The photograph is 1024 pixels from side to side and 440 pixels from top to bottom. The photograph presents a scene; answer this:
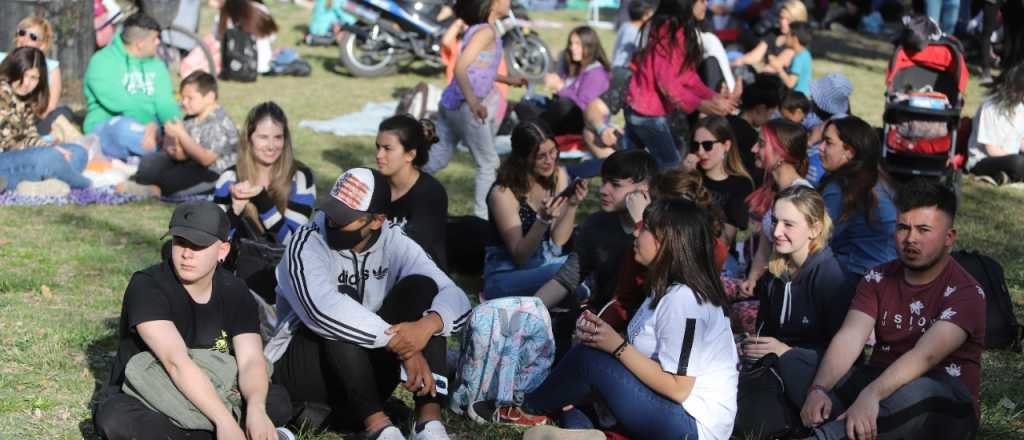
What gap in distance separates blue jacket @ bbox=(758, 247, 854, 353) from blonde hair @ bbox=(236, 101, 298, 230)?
256cm

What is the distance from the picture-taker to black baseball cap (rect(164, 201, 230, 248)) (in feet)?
14.0

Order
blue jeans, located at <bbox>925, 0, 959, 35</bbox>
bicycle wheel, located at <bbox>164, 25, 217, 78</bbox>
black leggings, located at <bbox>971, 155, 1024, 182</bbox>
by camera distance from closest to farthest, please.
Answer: black leggings, located at <bbox>971, 155, 1024, 182</bbox>
bicycle wheel, located at <bbox>164, 25, 217, 78</bbox>
blue jeans, located at <bbox>925, 0, 959, 35</bbox>

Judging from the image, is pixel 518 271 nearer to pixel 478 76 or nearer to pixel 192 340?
pixel 192 340

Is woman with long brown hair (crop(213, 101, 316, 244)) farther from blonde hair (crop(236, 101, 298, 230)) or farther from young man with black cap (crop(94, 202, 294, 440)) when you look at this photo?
young man with black cap (crop(94, 202, 294, 440))

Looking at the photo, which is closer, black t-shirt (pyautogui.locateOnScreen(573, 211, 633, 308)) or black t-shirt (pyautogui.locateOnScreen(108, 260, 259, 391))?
black t-shirt (pyautogui.locateOnScreen(108, 260, 259, 391))

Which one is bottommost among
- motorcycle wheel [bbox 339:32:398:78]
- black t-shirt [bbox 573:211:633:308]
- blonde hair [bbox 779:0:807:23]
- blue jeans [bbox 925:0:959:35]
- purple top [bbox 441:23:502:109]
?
motorcycle wheel [bbox 339:32:398:78]

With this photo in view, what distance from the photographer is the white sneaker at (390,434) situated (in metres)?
4.57

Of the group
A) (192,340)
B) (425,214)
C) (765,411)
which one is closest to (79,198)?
(425,214)

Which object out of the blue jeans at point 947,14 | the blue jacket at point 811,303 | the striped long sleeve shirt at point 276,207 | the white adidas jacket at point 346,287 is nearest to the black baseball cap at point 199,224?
the white adidas jacket at point 346,287

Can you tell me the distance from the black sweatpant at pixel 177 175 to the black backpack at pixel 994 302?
5.09 meters

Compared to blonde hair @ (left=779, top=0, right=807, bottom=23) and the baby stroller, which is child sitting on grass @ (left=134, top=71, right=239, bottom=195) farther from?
blonde hair @ (left=779, top=0, right=807, bottom=23)

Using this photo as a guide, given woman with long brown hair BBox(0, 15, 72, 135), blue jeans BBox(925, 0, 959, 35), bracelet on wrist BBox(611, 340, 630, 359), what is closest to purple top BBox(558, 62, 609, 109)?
woman with long brown hair BBox(0, 15, 72, 135)

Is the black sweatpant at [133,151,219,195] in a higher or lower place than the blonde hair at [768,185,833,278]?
lower

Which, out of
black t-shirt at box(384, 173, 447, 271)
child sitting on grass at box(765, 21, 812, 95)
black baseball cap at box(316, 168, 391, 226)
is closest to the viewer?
black baseball cap at box(316, 168, 391, 226)
